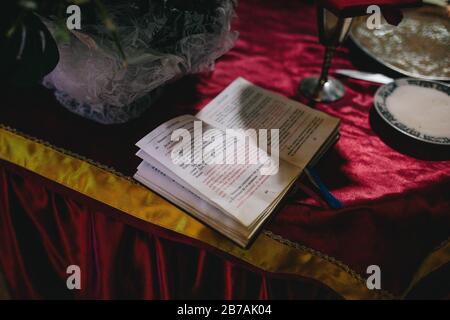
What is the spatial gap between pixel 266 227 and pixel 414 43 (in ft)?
2.06

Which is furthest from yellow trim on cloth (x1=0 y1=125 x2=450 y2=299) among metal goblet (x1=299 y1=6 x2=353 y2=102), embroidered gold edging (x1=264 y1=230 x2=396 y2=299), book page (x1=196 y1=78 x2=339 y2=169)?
metal goblet (x1=299 y1=6 x2=353 y2=102)

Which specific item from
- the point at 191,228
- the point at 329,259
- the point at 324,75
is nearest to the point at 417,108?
the point at 324,75

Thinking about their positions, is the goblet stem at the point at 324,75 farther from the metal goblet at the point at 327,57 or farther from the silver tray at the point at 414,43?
the silver tray at the point at 414,43

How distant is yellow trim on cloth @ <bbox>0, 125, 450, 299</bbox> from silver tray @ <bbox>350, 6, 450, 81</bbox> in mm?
433

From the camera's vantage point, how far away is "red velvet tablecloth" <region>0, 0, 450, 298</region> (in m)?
0.63

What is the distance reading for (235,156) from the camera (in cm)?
67

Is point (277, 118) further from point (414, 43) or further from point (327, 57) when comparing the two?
point (414, 43)

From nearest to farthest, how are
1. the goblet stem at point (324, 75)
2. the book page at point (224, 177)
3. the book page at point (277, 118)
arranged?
1. the book page at point (224, 177)
2. the book page at point (277, 118)
3. the goblet stem at point (324, 75)

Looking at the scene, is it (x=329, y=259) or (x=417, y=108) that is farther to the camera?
(x=417, y=108)

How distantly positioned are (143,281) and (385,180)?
0.52m

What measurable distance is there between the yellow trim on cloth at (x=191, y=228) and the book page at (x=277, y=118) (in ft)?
0.51

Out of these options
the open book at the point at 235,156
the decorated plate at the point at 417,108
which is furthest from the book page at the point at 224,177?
the decorated plate at the point at 417,108

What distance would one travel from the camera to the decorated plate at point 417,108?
27.7 inches
